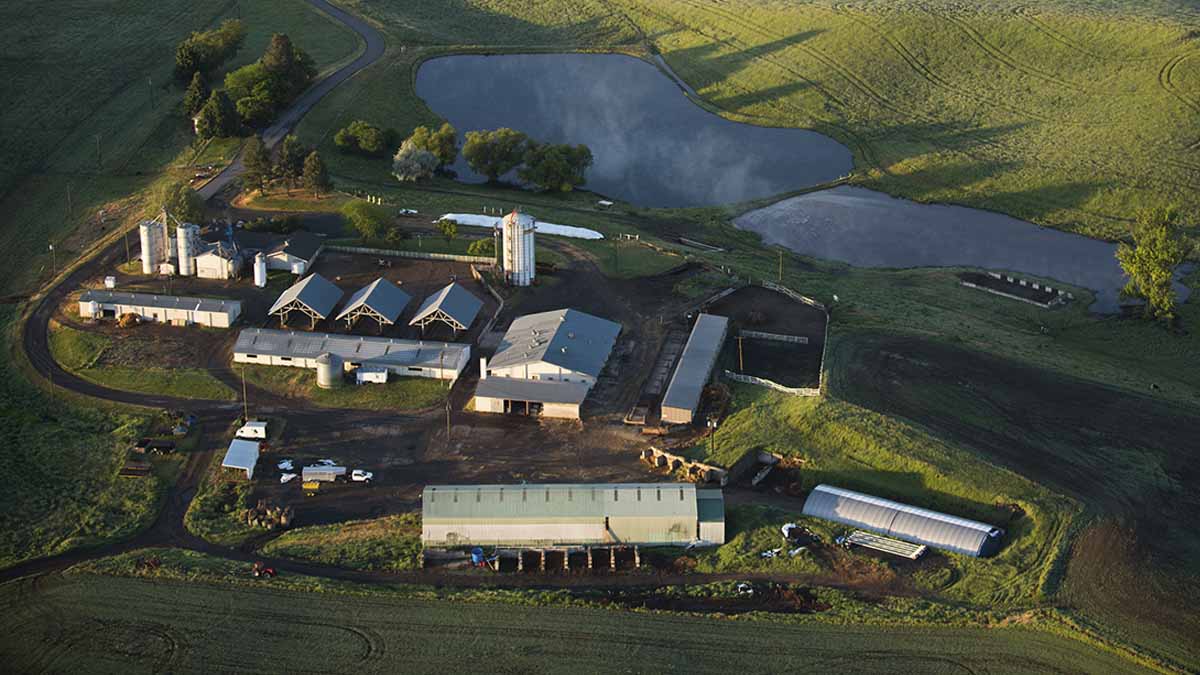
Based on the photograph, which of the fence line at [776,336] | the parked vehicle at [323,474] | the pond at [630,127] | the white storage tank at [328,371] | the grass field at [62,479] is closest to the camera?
the grass field at [62,479]

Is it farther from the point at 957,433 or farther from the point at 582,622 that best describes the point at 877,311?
the point at 582,622

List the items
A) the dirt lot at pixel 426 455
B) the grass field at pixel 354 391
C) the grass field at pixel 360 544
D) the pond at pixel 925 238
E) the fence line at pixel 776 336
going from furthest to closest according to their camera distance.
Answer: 1. the pond at pixel 925 238
2. the fence line at pixel 776 336
3. the grass field at pixel 354 391
4. the dirt lot at pixel 426 455
5. the grass field at pixel 360 544

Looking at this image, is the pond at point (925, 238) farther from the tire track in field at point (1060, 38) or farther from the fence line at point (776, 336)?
the tire track in field at point (1060, 38)

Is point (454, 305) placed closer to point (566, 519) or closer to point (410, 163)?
point (566, 519)

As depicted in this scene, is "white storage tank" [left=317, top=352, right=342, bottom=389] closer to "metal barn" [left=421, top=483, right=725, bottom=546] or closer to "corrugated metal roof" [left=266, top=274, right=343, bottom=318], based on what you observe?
"corrugated metal roof" [left=266, top=274, right=343, bottom=318]

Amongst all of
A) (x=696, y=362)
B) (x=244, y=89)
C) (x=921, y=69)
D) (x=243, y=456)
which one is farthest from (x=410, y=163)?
(x=921, y=69)

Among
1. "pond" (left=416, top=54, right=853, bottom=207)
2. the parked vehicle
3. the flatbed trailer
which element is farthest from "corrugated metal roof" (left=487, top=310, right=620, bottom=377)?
"pond" (left=416, top=54, right=853, bottom=207)

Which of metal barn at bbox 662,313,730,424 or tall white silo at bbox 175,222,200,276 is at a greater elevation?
tall white silo at bbox 175,222,200,276

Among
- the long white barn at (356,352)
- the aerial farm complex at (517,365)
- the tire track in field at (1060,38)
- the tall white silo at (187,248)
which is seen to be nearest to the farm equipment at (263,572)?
the aerial farm complex at (517,365)
